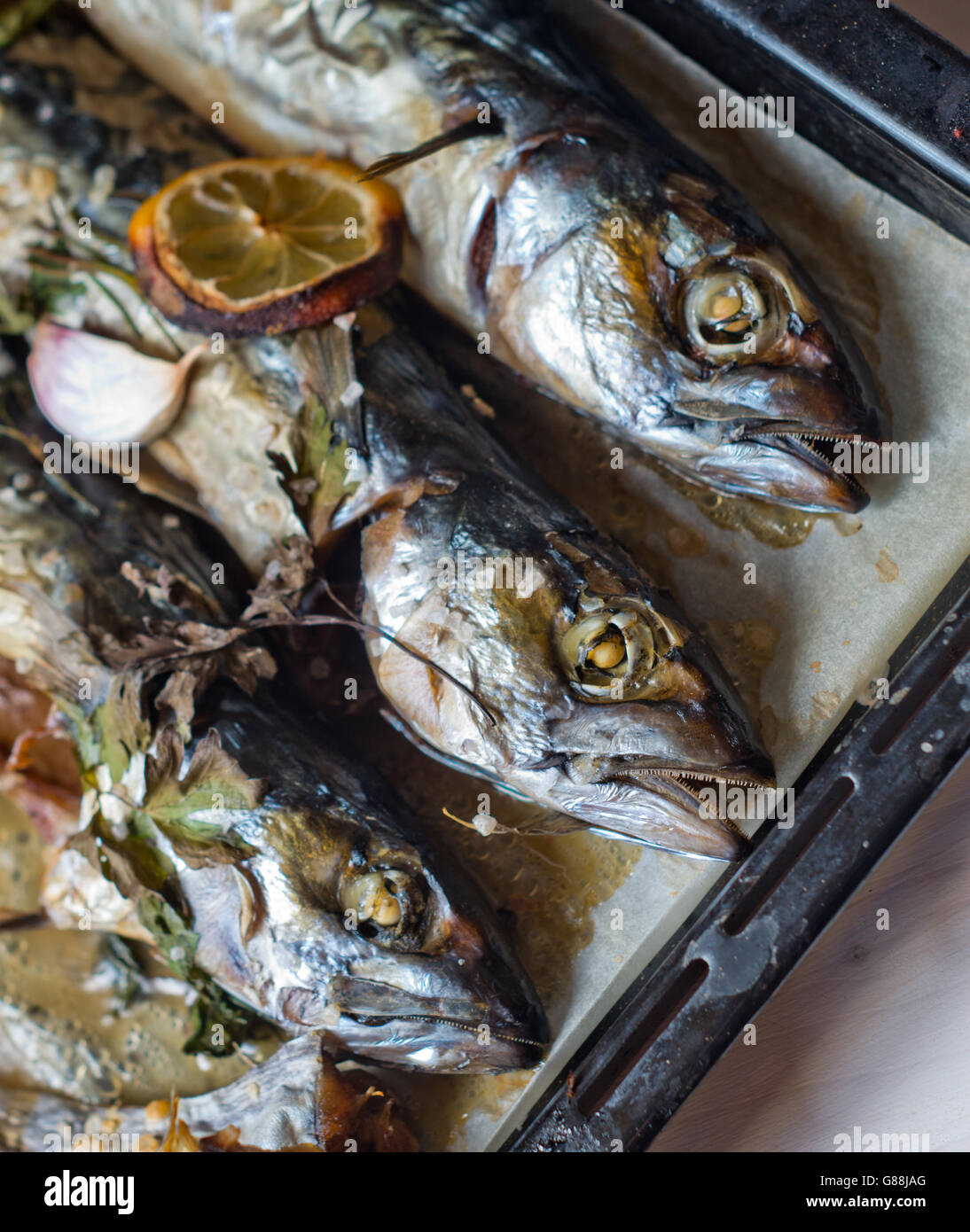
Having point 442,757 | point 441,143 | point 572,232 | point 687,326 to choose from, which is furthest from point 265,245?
point 442,757

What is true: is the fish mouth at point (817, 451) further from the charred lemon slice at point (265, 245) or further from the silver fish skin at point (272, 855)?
the silver fish skin at point (272, 855)

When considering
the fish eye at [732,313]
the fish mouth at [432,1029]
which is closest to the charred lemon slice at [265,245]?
the fish eye at [732,313]

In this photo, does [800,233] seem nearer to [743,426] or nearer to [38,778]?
[743,426]

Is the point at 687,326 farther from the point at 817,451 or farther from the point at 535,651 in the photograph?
the point at 535,651

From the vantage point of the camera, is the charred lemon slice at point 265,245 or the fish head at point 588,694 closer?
the fish head at point 588,694

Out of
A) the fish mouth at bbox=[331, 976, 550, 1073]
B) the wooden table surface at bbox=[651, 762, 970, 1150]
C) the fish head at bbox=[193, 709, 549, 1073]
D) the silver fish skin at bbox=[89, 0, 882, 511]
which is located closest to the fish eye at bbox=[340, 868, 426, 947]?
the fish head at bbox=[193, 709, 549, 1073]

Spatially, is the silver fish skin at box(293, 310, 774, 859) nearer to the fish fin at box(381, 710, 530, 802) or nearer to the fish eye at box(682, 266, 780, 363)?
the fish fin at box(381, 710, 530, 802)
